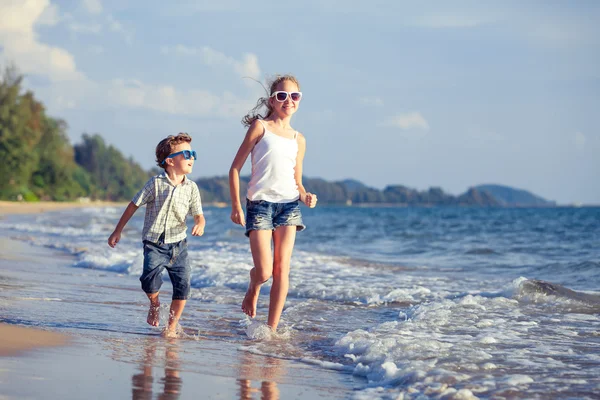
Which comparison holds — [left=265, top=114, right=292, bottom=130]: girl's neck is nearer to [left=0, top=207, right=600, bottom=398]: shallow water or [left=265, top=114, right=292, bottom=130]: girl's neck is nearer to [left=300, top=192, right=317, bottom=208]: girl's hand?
[left=300, top=192, right=317, bottom=208]: girl's hand

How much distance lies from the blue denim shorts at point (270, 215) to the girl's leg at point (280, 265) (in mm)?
53

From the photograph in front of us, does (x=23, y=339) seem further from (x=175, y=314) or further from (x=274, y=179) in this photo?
(x=274, y=179)

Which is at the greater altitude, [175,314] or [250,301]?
[250,301]

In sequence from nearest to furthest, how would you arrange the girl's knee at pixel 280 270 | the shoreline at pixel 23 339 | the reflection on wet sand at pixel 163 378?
the reflection on wet sand at pixel 163 378
the shoreline at pixel 23 339
the girl's knee at pixel 280 270

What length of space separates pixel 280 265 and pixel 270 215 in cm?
41

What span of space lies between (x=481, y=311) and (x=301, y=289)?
249cm

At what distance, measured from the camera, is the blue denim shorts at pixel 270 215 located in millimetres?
5008

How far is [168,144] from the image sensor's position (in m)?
5.07

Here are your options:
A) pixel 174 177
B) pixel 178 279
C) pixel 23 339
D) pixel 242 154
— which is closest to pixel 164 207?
pixel 174 177

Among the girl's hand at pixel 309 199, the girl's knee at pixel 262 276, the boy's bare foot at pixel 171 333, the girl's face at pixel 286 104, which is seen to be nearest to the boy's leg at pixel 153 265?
the boy's bare foot at pixel 171 333

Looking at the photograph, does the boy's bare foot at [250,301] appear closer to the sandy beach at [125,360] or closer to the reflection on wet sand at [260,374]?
the sandy beach at [125,360]

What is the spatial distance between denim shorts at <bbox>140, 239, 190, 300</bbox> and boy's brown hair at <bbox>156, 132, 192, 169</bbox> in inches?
24.1

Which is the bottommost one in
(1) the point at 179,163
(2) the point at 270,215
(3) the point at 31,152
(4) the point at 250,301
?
(4) the point at 250,301

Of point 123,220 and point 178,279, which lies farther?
point 178,279
